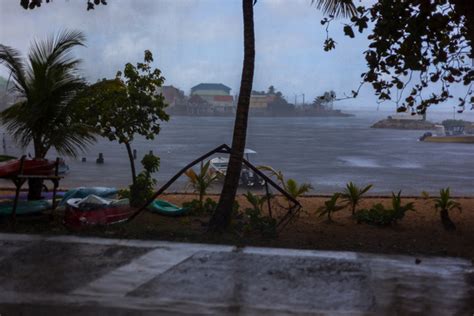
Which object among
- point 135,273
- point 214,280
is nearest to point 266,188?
point 214,280

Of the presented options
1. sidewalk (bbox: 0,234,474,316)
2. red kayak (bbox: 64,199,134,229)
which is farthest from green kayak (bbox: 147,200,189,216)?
sidewalk (bbox: 0,234,474,316)

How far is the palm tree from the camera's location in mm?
9688

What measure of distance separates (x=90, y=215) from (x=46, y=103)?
2462mm

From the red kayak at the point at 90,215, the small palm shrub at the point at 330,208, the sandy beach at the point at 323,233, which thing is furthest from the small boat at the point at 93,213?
the small palm shrub at the point at 330,208

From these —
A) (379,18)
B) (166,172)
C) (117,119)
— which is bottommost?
(166,172)

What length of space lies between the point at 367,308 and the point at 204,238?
2.91 meters

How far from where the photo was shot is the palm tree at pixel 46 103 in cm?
969

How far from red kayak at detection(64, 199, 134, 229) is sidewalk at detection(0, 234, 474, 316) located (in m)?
0.63

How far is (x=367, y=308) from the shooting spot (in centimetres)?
518

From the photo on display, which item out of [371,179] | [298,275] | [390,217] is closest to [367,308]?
[298,275]

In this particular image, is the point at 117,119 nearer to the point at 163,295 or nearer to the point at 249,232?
the point at 249,232

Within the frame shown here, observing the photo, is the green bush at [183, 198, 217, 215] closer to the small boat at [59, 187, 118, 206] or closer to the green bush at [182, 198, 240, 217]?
the green bush at [182, 198, 240, 217]

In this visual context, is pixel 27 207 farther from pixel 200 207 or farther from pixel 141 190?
pixel 200 207

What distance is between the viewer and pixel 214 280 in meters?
5.94
